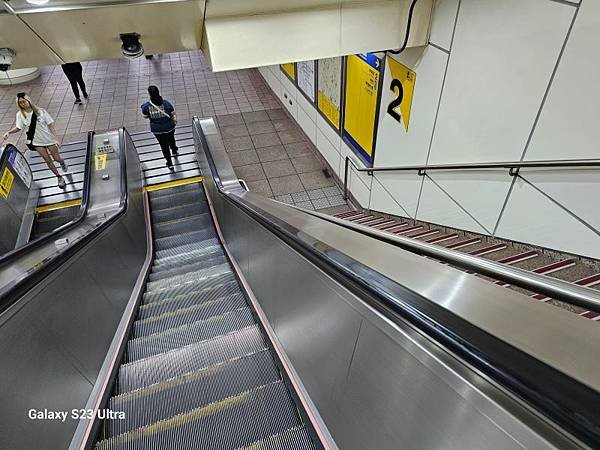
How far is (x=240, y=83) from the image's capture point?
961cm

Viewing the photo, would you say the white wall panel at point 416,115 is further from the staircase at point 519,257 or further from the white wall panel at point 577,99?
the white wall panel at point 577,99

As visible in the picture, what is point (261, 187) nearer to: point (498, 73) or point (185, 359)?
point (498, 73)

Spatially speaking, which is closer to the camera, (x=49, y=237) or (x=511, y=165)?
(x=49, y=237)

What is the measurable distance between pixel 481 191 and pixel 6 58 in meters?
3.92

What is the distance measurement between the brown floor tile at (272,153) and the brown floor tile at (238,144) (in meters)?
0.25

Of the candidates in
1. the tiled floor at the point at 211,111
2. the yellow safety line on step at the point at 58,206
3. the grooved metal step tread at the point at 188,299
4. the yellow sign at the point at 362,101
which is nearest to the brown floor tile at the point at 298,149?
the tiled floor at the point at 211,111

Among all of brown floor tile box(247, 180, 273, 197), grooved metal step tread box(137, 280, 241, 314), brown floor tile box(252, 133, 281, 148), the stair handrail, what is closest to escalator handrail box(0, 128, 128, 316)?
grooved metal step tread box(137, 280, 241, 314)

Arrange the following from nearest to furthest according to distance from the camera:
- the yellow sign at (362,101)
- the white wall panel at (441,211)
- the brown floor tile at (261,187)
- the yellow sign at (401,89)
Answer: the white wall panel at (441,211)
the yellow sign at (401,89)
the yellow sign at (362,101)
the brown floor tile at (261,187)

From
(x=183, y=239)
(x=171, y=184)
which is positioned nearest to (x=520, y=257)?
(x=183, y=239)

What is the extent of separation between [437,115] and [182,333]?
2.79 metres

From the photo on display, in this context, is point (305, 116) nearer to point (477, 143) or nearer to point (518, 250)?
point (477, 143)

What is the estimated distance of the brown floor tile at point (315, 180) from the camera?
620 cm

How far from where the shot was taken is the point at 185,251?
4.54m

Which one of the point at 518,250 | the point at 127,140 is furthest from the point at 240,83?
the point at 518,250
